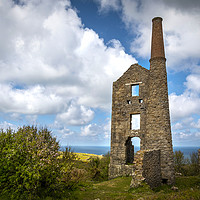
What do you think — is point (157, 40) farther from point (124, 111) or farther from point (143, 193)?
point (143, 193)

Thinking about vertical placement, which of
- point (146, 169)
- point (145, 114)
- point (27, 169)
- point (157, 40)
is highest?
point (157, 40)

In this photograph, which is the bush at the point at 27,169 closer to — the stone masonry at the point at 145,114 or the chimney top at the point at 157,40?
the stone masonry at the point at 145,114

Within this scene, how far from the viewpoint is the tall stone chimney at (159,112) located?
16.5m

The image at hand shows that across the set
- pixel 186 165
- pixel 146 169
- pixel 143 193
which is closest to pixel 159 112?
pixel 146 169

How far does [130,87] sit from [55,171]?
1399 cm

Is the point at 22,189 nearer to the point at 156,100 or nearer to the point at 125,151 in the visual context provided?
the point at 125,151

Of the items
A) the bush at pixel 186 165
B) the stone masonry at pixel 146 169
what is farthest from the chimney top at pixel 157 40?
the bush at pixel 186 165

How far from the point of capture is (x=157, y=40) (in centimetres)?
2042

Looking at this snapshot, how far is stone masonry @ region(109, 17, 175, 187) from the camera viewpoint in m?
17.0

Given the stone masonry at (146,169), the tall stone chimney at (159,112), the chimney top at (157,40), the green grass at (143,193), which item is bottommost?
the green grass at (143,193)

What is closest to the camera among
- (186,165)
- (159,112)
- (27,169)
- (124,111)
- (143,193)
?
(27,169)

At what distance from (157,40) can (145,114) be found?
27.8 ft

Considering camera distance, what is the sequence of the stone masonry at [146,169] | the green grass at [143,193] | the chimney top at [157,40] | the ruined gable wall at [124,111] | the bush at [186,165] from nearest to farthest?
1. the green grass at [143,193]
2. the stone masonry at [146,169]
3. the ruined gable wall at [124,111]
4. the chimney top at [157,40]
5. the bush at [186,165]

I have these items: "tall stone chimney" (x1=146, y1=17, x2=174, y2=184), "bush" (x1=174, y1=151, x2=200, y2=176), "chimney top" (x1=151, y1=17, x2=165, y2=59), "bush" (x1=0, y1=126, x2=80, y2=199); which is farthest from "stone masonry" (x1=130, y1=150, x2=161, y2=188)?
"bush" (x1=174, y1=151, x2=200, y2=176)
